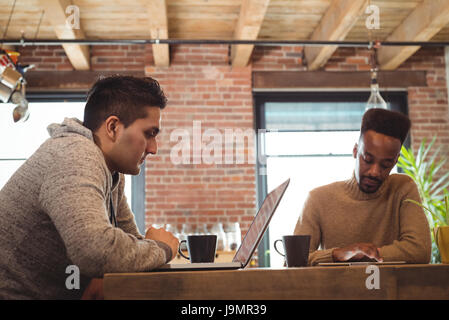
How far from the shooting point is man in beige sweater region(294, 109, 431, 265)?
6.22ft

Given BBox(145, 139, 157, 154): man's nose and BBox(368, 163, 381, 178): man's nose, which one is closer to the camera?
BBox(145, 139, 157, 154): man's nose

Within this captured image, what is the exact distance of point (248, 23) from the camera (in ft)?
12.3

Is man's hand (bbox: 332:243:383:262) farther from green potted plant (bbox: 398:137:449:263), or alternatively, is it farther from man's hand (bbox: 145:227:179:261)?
green potted plant (bbox: 398:137:449:263)

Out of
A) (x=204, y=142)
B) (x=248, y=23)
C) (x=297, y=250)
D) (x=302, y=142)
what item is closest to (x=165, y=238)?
(x=297, y=250)

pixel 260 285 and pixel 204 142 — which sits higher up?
pixel 204 142

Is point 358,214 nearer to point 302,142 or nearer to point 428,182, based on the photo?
point 428,182

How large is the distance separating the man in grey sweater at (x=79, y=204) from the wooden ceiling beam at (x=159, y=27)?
2.26m

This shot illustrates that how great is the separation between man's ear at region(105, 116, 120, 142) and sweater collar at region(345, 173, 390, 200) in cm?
108

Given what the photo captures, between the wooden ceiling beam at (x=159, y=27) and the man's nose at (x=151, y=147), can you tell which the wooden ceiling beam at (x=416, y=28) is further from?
the man's nose at (x=151, y=147)

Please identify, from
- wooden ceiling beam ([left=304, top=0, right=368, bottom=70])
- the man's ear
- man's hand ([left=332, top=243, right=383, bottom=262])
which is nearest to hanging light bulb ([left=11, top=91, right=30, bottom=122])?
wooden ceiling beam ([left=304, top=0, right=368, bottom=70])

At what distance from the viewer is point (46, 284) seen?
1.17 metres

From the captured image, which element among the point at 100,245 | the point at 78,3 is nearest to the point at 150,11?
the point at 78,3

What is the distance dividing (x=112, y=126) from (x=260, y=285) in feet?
2.12

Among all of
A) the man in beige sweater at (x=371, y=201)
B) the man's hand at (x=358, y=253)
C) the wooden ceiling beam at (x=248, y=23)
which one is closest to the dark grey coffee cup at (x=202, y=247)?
the man's hand at (x=358, y=253)
